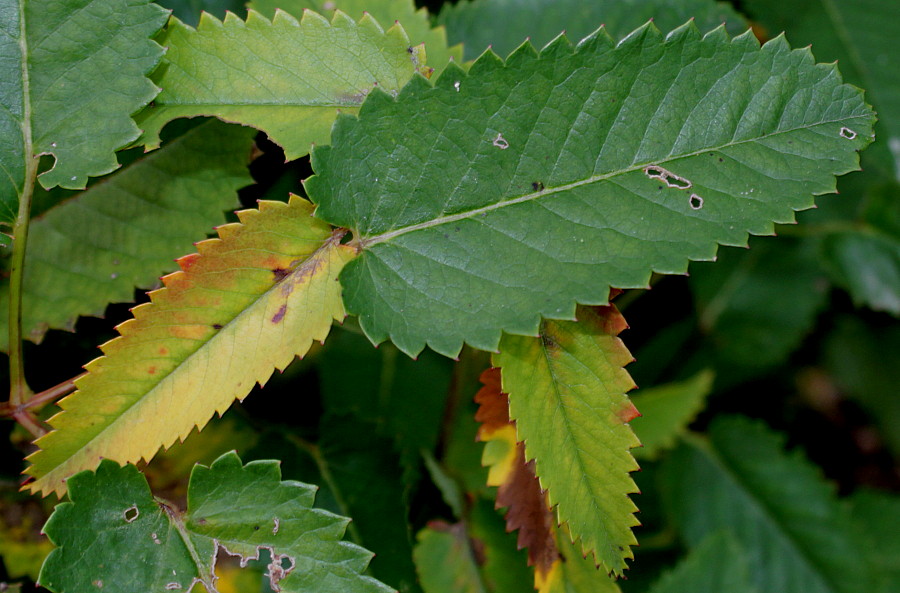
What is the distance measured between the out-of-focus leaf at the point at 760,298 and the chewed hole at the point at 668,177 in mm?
1237

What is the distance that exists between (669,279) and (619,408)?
1.07 metres

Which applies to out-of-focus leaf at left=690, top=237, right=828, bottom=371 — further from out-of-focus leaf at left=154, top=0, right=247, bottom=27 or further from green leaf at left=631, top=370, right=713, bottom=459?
out-of-focus leaf at left=154, top=0, right=247, bottom=27

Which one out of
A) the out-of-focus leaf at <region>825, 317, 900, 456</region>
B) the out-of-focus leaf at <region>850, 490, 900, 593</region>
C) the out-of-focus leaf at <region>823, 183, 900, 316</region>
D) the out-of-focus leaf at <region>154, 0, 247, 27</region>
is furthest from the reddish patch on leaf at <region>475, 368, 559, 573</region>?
the out-of-focus leaf at <region>825, 317, 900, 456</region>

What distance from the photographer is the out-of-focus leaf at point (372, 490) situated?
957mm

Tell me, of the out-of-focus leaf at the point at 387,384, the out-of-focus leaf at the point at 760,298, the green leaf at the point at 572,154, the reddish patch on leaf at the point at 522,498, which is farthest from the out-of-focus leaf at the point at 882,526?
the green leaf at the point at 572,154

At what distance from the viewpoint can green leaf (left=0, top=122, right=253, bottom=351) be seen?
Answer: 94 centimetres

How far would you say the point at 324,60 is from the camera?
0.84 meters

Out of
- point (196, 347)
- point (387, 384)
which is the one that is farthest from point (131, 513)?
point (387, 384)

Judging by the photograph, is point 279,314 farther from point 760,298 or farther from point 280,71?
point 760,298

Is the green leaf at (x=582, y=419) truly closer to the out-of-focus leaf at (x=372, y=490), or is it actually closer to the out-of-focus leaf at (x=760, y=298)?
the out-of-focus leaf at (x=372, y=490)

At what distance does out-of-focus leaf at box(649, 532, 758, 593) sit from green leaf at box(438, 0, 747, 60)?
976 mm

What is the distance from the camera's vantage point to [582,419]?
2.52ft

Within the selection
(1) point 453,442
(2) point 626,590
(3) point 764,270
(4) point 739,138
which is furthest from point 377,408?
(3) point 764,270

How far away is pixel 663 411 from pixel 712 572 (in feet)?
1.19
